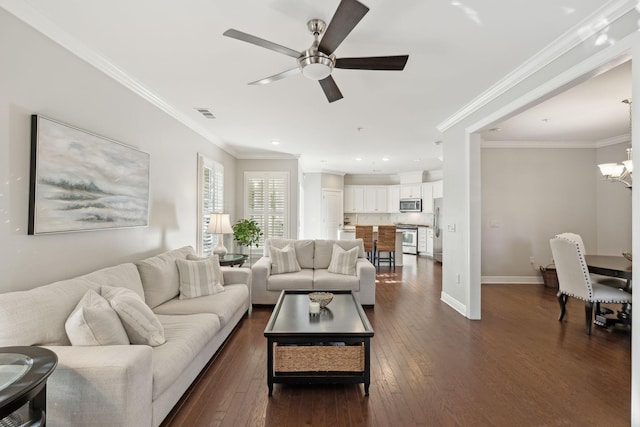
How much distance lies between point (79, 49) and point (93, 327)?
2076 millimetres

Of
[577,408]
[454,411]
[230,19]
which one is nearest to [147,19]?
[230,19]

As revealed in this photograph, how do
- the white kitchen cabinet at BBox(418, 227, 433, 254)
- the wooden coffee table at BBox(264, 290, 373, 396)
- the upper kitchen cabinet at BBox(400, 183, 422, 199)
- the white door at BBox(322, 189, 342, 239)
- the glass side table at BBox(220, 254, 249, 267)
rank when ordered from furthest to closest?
1. the white door at BBox(322, 189, 342, 239)
2. the upper kitchen cabinet at BBox(400, 183, 422, 199)
3. the white kitchen cabinet at BBox(418, 227, 433, 254)
4. the glass side table at BBox(220, 254, 249, 267)
5. the wooden coffee table at BBox(264, 290, 373, 396)

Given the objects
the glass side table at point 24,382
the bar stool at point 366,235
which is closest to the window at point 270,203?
the bar stool at point 366,235

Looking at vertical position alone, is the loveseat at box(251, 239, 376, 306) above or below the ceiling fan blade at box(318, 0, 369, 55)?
below

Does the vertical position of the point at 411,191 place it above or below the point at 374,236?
above

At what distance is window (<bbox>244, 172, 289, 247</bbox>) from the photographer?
6.75 metres

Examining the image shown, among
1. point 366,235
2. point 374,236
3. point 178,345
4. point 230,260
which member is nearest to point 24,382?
point 178,345

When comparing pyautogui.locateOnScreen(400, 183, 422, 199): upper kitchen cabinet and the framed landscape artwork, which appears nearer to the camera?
the framed landscape artwork

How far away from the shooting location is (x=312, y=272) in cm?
468

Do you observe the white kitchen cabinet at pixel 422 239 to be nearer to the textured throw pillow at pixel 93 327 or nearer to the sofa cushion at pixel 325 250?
the sofa cushion at pixel 325 250

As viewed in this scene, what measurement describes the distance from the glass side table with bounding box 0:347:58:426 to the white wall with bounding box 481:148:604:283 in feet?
19.8

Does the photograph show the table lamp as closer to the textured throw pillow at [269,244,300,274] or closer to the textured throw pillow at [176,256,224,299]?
the textured throw pillow at [269,244,300,274]

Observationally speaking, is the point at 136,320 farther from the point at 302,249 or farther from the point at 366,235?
the point at 366,235

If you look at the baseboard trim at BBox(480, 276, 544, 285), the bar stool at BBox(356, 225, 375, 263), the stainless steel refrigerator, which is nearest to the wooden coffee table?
the baseboard trim at BBox(480, 276, 544, 285)
